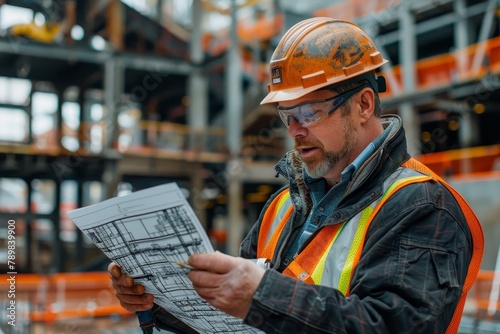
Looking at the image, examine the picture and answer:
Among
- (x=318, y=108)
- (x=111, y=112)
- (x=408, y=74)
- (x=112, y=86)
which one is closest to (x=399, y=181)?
(x=318, y=108)

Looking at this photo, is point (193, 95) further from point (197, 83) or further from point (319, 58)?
point (319, 58)

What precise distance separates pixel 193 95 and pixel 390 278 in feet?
75.7

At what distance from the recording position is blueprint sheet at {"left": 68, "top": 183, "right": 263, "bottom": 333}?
1650mm

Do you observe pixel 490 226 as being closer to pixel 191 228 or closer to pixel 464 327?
pixel 464 327

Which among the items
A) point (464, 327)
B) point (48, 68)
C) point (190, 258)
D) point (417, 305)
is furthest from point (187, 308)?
point (48, 68)

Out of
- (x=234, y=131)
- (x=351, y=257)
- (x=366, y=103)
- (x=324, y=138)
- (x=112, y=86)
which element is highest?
(x=112, y=86)

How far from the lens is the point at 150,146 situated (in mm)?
22953

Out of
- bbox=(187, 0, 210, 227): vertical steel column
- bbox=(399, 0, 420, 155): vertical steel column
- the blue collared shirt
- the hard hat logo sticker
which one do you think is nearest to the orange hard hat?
the hard hat logo sticker

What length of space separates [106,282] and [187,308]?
10979 millimetres

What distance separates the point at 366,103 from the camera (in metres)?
2.11

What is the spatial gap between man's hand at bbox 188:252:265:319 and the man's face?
0.53 metres

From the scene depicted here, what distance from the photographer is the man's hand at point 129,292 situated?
6.86ft

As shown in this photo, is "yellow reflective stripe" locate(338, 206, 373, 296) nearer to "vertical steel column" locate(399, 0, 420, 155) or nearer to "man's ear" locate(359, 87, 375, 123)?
"man's ear" locate(359, 87, 375, 123)

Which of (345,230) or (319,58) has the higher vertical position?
(319,58)
